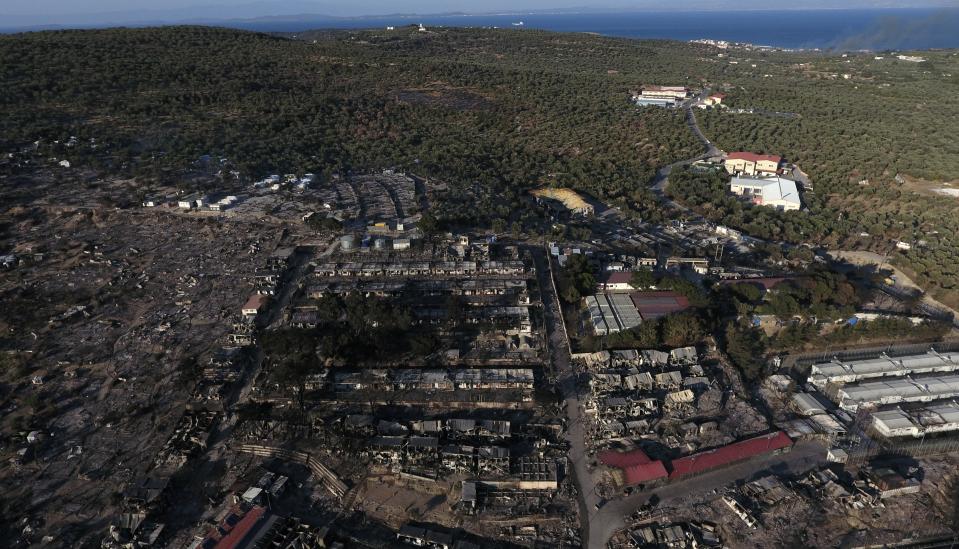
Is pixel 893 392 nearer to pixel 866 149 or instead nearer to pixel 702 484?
pixel 702 484

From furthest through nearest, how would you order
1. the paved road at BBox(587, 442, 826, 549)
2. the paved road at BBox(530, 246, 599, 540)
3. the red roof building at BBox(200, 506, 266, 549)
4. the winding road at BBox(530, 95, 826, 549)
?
the paved road at BBox(530, 246, 599, 540)
the winding road at BBox(530, 95, 826, 549)
the paved road at BBox(587, 442, 826, 549)
the red roof building at BBox(200, 506, 266, 549)

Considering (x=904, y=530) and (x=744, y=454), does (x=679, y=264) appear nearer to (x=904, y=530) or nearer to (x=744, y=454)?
(x=744, y=454)

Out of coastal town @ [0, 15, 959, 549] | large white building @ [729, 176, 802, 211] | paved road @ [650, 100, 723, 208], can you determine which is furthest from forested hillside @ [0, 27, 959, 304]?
coastal town @ [0, 15, 959, 549]

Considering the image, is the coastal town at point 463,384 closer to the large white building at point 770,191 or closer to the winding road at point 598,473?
the winding road at point 598,473

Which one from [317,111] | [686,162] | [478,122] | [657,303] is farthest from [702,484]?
[317,111]

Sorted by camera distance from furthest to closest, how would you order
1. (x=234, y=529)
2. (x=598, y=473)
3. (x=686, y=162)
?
(x=686, y=162) < (x=598, y=473) < (x=234, y=529)

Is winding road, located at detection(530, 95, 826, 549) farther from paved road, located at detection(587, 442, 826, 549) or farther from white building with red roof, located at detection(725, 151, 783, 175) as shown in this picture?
white building with red roof, located at detection(725, 151, 783, 175)

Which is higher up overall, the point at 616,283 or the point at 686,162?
the point at 686,162
